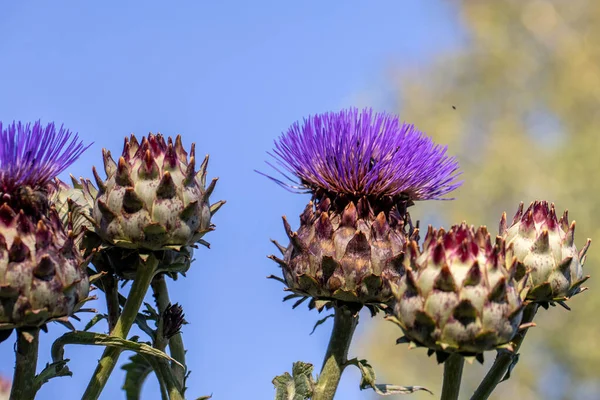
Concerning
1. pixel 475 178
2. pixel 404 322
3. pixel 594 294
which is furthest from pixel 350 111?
pixel 475 178

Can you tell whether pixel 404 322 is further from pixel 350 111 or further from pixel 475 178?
pixel 475 178

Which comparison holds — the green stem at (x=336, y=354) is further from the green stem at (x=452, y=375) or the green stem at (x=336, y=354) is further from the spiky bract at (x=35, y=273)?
the spiky bract at (x=35, y=273)

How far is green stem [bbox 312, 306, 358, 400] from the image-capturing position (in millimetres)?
2436

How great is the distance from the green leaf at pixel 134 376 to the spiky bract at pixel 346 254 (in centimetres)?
49

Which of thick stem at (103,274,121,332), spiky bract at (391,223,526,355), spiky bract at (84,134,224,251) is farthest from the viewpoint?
thick stem at (103,274,121,332)

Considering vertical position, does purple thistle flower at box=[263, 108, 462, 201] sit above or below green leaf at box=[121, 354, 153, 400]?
above

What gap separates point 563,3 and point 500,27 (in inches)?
45.9

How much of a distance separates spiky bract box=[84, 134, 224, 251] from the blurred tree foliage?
30.8ft

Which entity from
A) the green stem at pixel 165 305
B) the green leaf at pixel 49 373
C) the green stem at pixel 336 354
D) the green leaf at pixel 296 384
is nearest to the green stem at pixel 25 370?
the green leaf at pixel 49 373

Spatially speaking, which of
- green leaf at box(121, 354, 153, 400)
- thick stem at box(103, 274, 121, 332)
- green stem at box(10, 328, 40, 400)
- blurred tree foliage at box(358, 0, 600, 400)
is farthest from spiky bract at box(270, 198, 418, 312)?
blurred tree foliage at box(358, 0, 600, 400)

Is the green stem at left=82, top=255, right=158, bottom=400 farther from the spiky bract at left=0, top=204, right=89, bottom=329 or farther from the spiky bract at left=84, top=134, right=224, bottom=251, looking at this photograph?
the spiky bract at left=0, top=204, right=89, bottom=329

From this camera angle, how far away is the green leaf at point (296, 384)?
2.36 metres

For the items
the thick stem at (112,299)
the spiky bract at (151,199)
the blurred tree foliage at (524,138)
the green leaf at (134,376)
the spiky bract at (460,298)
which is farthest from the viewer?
the blurred tree foliage at (524,138)

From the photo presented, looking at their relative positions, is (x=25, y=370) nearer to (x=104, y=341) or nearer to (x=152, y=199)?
(x=104, y=341)
